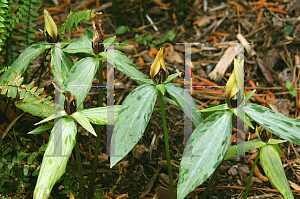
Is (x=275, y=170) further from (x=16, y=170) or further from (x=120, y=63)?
(x=16, y=170)

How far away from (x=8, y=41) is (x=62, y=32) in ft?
2.22

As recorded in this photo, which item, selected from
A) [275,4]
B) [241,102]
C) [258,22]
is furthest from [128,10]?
[241,102]

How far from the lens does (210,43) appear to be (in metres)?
2.89

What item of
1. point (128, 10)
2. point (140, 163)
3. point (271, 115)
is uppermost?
point (128, 10)

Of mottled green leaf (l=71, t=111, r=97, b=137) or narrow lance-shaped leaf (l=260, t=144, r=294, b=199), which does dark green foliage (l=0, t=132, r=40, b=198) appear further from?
narrow lance-shaped leaf (l=260, t=144, r=294, b=199)

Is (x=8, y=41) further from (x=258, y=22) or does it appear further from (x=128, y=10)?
(x=258, y=22)

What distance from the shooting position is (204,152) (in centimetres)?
111

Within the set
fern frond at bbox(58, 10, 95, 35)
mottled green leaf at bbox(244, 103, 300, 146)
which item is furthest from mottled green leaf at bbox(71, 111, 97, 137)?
mottled green leaf at bbox(244, 103, 300, 146)

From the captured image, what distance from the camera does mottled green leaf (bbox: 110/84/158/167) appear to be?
1.11 meters

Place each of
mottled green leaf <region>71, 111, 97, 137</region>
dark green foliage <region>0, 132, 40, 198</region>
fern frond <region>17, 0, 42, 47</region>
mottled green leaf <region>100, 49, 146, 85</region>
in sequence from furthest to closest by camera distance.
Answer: fern frond <region>17, 0, 42, 47</region>
dark green foliage <region>0, 132, 40, 198</region>
mottled green leaf <region>100, 49, 146, 85</region>
mottled green leaf <region>71, 111, 97, 137</region>

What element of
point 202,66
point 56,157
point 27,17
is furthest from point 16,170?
point 202,66

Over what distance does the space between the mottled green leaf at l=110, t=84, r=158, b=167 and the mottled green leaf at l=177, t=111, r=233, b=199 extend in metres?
0.23

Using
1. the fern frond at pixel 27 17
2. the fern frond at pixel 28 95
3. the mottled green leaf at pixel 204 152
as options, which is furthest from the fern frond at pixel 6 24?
the mottled green leaf at pixel 204 152

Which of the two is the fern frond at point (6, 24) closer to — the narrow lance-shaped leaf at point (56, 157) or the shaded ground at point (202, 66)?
the shaded ground at point (202, 66)
